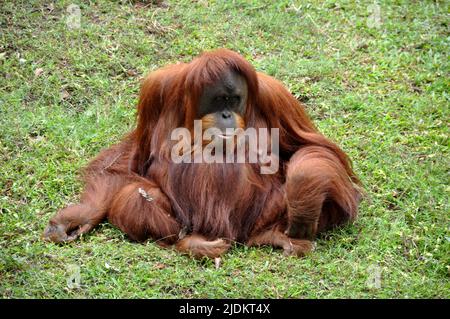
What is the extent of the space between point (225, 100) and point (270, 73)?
1706 millimetres

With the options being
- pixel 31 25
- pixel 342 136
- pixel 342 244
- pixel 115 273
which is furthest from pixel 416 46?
pixel 115 273

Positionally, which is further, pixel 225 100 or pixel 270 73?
pixel 270 73

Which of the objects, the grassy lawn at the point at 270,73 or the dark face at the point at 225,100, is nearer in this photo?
the grassy lawn at the point at 270,73

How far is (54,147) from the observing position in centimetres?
477

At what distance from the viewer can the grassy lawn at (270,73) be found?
3.67 m

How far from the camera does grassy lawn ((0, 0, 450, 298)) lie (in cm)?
367

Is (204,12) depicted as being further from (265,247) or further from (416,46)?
(265,247)

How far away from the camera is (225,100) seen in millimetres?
3846

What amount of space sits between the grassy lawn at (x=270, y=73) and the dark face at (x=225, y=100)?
0.64 meters

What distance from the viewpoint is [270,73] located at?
216 inches

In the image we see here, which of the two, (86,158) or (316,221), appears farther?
(86,158)

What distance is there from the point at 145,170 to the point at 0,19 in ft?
7.52
